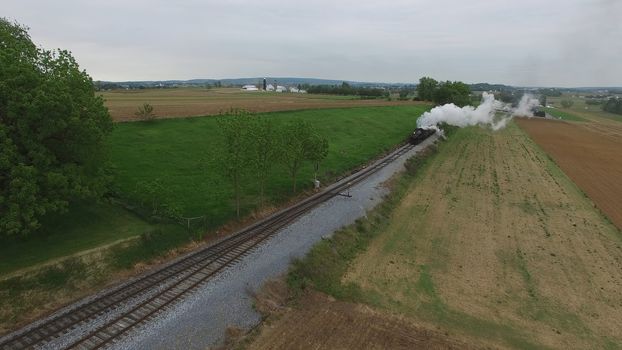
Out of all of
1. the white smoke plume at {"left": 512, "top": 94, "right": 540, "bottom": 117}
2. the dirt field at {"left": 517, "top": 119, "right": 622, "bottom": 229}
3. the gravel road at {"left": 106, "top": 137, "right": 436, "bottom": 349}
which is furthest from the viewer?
the white smoke plume at {"left": 512, "top": 94, "right": 540, "bottom": 117}

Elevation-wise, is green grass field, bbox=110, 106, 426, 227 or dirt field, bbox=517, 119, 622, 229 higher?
green grass field, bbox=110, 106, 426, 227

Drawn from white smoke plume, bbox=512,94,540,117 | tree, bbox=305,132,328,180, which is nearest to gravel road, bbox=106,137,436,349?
tree, bbox=305,132,328,180

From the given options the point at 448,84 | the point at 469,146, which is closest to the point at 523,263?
the point at 469,146

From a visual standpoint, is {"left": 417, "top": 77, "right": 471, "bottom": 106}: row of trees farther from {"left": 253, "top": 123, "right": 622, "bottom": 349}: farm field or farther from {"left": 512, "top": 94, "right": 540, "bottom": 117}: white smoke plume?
{"left": 253, "top": 123, "right": 622, "bottom": 349}: farm field

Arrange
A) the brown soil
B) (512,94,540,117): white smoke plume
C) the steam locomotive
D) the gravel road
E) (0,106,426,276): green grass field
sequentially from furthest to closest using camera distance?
(512,94,540,117): white smoke plume, the steam locomotive, (0,106,426,276): green grass field, the brown soil, the gravel road

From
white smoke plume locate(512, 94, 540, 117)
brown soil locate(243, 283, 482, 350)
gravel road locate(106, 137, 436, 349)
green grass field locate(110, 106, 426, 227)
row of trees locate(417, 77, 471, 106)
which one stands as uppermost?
row of trees locate(417, 77, 471, 106)

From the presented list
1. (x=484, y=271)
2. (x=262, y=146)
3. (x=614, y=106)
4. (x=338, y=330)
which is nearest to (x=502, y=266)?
(x=484, y=271)

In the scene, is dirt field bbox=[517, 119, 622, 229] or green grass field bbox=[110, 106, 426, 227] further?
dirt field bbox=[517, 119, 622, 229]

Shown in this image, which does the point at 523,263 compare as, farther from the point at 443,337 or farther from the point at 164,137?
the point at 164,137

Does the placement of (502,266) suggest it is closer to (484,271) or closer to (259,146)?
(484,271)
